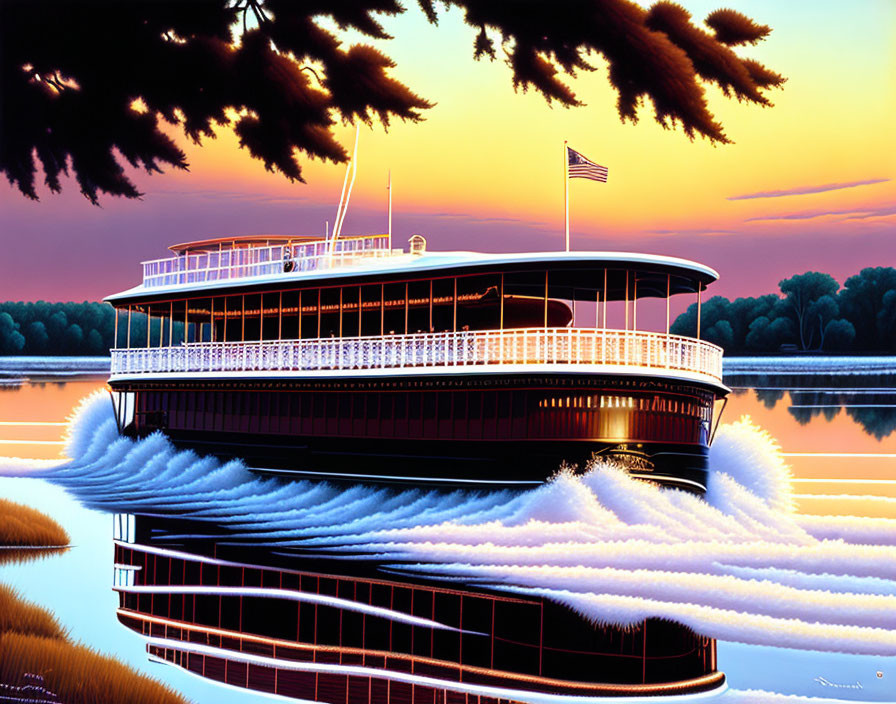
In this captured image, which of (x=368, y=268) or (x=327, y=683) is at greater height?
(x=368, y=268)

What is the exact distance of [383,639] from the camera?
1565 centimetres

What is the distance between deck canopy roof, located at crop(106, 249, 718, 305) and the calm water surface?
786 cm

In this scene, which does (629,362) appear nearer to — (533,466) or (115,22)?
(533,466)

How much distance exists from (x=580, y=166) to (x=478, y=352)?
4.95 metres

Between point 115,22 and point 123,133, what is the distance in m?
1.20

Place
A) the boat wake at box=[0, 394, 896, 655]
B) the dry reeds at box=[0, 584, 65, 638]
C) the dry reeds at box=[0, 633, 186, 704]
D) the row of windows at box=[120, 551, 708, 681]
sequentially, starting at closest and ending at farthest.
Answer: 1. the dry reeds at box=[0, 633, 186, 704]
2. the dry reeds at box=[0, 584, 65, 638]
3. the row of windows at box=[120, 551, 708, 681]
4. the boat wake at box=[0, 394, 896, 655]

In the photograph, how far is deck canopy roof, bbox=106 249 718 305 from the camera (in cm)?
2447

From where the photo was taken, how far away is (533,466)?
2445cm

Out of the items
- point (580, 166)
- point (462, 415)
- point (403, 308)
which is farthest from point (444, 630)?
point (403, 308)

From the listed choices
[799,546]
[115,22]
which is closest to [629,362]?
[799,546]

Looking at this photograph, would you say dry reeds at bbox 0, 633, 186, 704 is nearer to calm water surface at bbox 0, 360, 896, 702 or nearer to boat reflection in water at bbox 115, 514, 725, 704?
calm water surface at bbox 0, 360, 896, 702

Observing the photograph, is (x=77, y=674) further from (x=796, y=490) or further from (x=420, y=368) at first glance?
(x=796, y=490)
